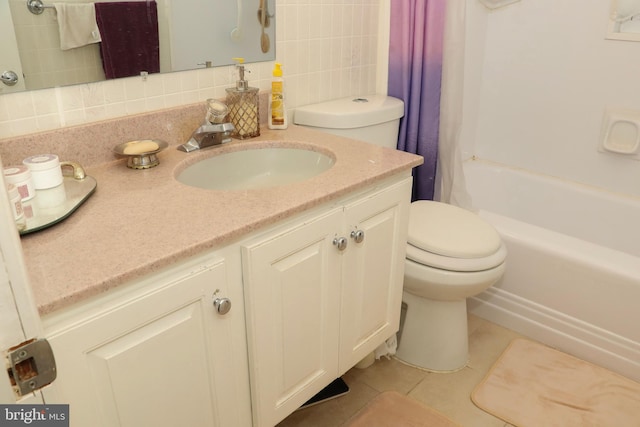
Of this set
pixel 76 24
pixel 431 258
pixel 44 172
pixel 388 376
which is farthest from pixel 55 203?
pixel 388 376

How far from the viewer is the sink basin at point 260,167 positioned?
4.81 feet

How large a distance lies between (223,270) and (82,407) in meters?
0.34

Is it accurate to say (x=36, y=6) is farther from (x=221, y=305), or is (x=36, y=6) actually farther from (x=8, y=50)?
(x=221, y=305)

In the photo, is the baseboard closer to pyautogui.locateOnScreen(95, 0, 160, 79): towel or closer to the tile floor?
the tile floor

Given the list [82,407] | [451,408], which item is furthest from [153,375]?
[451,408]

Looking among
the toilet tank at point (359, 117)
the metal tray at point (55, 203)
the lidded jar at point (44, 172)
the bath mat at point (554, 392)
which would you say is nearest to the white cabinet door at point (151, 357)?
the metal tray at point (55, 203)

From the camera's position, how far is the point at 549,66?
7.76 feet

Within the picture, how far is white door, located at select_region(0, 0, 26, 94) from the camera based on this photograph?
1109mm

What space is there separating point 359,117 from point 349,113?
0.13ft

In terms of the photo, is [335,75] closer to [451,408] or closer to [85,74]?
[85,74]

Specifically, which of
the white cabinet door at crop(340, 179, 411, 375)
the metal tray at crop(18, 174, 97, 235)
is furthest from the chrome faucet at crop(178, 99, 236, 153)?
the white cabinet door at crop(340, 179, 411, 375)

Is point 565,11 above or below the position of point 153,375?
above

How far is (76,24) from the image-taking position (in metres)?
1.22

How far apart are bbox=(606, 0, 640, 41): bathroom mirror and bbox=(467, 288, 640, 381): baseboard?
1.11 meters
